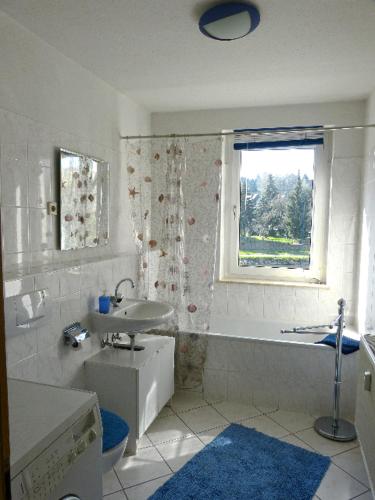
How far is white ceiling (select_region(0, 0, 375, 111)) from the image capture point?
1.79 m

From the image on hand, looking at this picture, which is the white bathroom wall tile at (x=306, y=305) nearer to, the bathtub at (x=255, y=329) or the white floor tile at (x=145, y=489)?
the bathtub at (x=255, y=329)

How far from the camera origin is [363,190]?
320 centimetres

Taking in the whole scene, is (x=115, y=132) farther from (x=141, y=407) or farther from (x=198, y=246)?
(x=141, y=407)

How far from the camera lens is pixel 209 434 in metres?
2.54

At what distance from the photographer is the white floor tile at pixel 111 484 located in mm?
2035

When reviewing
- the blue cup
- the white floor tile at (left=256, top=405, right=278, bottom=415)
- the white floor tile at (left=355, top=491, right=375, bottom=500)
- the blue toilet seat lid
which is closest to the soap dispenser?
the blue cup

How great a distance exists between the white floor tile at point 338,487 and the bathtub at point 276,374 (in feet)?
2.08

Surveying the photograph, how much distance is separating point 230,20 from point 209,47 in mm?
381

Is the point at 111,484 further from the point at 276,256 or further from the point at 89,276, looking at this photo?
the point at 276,256

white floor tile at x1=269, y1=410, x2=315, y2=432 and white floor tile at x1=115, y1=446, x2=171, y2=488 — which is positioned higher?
white floor tile at x1=269, y1=410, x2=315, y2=432

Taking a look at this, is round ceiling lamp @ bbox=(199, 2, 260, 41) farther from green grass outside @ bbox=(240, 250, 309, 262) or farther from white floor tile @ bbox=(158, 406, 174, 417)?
white floor tile @ bbox=(158, 406, 174, 417)

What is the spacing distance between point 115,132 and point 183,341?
169cm

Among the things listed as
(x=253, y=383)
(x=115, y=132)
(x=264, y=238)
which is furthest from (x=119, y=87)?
(x=253, y=383)

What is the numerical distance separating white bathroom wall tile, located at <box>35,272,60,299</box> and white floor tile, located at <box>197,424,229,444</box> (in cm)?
132
